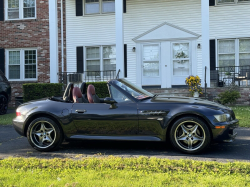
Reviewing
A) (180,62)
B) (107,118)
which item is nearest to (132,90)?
(107,118)

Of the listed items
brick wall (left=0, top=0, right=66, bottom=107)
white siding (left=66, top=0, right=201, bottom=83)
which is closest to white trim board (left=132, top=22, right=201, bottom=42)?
white siding (left=66, top=0, right=201, bottom=83)

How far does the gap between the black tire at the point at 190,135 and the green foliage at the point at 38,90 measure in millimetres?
9614

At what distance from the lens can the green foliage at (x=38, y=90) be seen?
13672 millimetres

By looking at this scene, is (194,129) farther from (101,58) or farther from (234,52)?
(101,58)

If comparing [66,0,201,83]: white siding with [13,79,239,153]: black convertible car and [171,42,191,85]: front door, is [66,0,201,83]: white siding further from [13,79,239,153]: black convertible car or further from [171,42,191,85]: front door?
[13,79,239,153]: black convertible car

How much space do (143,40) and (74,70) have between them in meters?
4.15

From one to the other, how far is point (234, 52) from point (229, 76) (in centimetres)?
132

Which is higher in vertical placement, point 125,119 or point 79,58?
point 79,58

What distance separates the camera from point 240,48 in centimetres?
1520

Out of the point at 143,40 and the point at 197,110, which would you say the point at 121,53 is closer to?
the point at 143,40

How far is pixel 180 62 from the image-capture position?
51.1 ft

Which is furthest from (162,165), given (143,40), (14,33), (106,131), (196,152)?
(14,33)

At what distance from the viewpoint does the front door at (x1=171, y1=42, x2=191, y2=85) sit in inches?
609

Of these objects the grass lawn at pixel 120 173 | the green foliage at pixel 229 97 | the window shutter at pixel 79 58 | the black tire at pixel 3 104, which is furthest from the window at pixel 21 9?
the grass lawn at pixel 120 173
